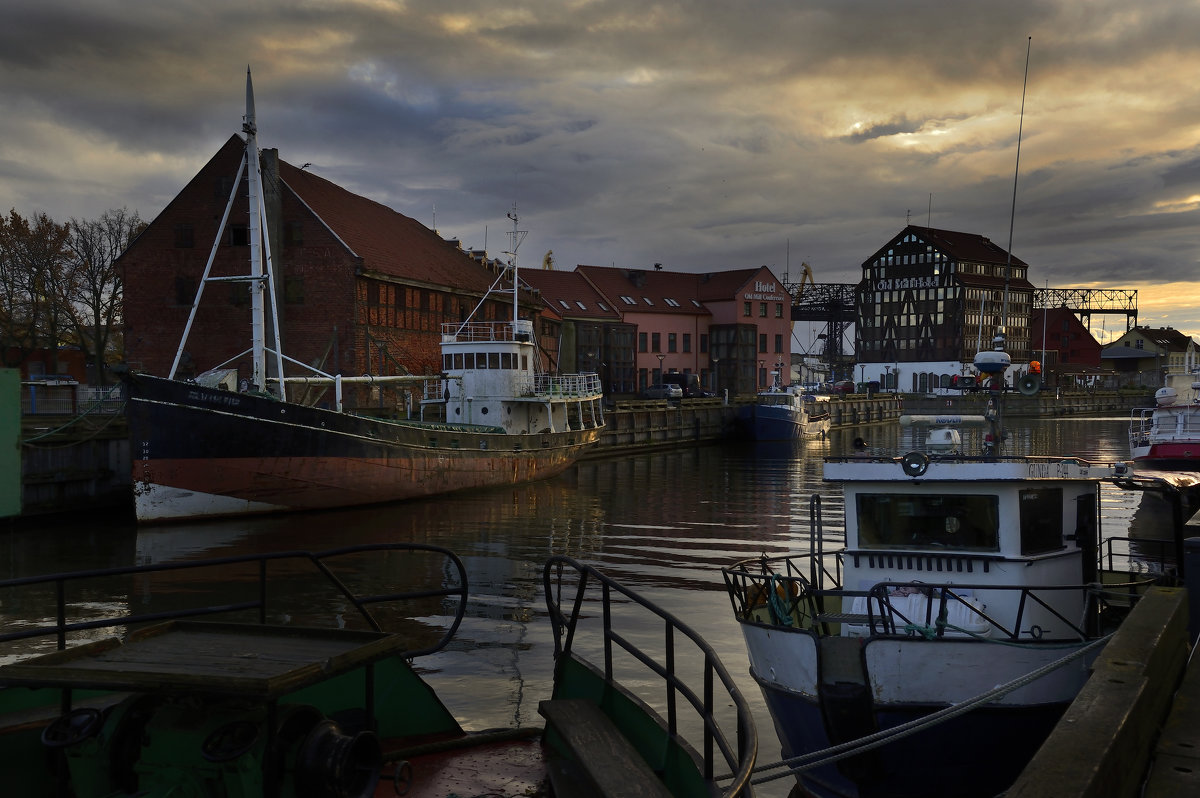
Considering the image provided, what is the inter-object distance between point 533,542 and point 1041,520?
15.0 metres

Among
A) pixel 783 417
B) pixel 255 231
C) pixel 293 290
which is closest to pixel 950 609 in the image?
pixel 255 231

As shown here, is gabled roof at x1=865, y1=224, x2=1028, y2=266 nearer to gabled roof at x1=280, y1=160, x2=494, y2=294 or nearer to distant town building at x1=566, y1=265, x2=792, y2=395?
distant town building at x1=566, y1=265, x2=792, y2=395

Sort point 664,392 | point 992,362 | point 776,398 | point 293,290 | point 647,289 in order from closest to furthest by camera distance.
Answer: point 992,362 < point 293,290 < point 776,398 < point 664,392 < point 647,289

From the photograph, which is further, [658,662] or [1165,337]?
[1165,337]

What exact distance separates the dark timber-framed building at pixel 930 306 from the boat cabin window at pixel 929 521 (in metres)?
84.1

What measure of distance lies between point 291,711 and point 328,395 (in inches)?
1361

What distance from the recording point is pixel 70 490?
1046 inches

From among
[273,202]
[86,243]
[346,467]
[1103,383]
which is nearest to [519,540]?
[346,467]

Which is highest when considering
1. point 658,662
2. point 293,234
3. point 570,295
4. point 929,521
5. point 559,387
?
point 570,295

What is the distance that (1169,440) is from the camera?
105ft

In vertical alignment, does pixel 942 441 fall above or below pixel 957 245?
below

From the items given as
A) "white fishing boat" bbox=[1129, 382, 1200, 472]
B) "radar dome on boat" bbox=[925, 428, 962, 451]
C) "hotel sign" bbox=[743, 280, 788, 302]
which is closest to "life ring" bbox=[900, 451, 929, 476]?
"radar dome on boat" bbox=[925, 428, 962, 451]

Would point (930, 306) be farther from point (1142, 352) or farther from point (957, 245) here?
point (1142, 352)

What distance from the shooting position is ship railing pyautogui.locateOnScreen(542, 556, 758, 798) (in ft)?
17.2
